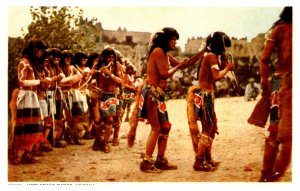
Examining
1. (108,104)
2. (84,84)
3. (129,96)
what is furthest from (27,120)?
(129,96)

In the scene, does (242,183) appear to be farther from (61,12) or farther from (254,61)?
(61,12)

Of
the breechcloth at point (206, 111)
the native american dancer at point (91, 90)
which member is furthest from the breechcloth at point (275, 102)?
the native american dancer at point (91, 90)

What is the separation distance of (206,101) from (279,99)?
0.80 metres

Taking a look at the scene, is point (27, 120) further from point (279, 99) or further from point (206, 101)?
point (279, 99)

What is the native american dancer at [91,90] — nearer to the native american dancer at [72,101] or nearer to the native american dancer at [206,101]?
the native american dancer at [72,101]

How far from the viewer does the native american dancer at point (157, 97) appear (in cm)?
729

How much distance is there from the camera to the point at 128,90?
7695mm

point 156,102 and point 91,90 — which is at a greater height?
point 91,90

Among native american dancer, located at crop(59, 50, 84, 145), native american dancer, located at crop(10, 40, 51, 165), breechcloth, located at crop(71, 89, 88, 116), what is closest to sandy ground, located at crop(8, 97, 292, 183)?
native american dancer, located at crop(10, 40, 51, 165)

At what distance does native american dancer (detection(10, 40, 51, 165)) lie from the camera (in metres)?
7.40

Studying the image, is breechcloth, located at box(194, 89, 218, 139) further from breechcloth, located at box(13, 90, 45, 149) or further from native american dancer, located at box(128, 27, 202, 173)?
breechcloth, located at box(13, 90, 45, 149)

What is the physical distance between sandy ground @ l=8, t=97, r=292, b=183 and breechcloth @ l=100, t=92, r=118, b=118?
0.89ft

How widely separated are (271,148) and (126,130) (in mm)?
1629
